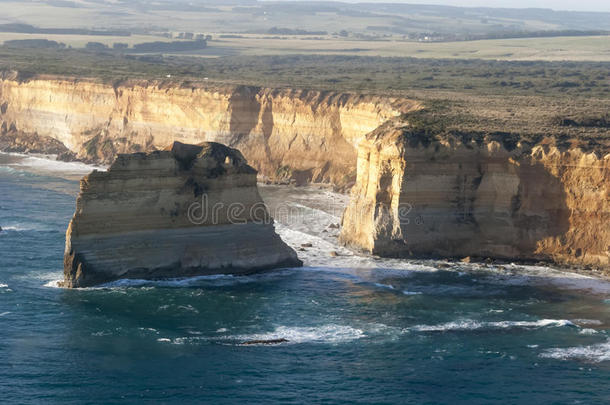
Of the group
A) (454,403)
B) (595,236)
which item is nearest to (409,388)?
(454,403)

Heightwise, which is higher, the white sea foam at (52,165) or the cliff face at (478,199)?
the cliff face at (478,199)

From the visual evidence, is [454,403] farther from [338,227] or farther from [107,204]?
[338,227]

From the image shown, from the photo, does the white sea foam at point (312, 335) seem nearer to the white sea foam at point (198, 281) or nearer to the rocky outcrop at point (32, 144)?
the white sea foam at point (198, 281)

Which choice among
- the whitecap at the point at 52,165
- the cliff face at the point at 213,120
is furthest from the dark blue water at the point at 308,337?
the whitecap at the point at 52,165

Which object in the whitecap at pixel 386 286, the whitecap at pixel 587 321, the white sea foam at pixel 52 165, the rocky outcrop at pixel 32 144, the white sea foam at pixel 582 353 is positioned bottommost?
the white sea foam at pixel 52 165

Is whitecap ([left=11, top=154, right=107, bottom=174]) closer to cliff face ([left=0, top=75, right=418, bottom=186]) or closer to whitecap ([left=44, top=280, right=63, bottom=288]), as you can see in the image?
cliff face ([left=0, top=75, right=418, bottom=186])

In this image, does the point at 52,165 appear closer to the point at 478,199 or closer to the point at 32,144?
the point at 32,144

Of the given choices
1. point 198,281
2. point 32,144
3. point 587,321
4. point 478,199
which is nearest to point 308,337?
point 198,281
